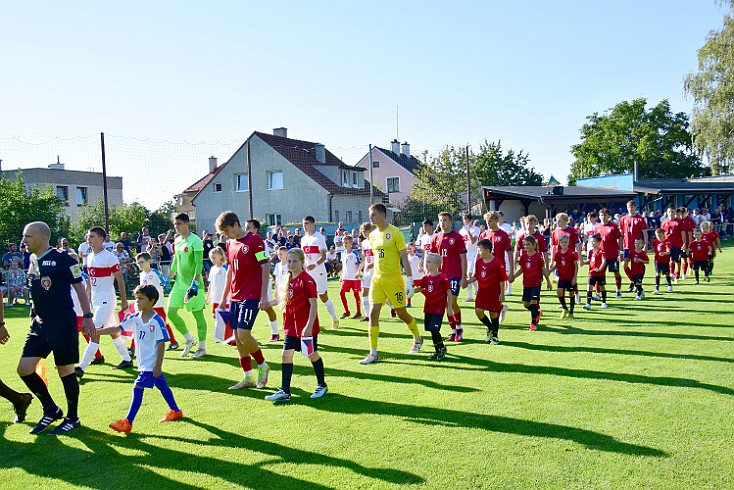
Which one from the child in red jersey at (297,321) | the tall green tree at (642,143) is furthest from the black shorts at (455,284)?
the tall green tree at (642,143)

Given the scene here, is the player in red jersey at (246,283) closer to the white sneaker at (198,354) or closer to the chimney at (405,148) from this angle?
the white sneaker at (198,354)

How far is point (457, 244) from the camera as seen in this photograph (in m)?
9.92

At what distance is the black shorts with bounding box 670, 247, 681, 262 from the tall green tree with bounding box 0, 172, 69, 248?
69.9 feet

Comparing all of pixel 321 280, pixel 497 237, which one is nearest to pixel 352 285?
pixel 321 280

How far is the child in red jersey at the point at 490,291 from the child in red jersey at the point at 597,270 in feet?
13.5

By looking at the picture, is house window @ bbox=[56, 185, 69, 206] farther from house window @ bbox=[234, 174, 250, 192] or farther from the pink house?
the pink house

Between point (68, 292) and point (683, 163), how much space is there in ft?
242

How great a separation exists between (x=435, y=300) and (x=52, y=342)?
15.8 ft

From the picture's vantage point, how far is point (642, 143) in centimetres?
6656

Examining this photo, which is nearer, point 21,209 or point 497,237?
point 497,237

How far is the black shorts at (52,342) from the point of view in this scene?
588 centimetres

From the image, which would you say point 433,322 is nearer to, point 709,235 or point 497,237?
point 497,237

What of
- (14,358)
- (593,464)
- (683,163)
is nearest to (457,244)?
(593,464)

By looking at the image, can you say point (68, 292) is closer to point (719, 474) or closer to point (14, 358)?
point (14, 358)
